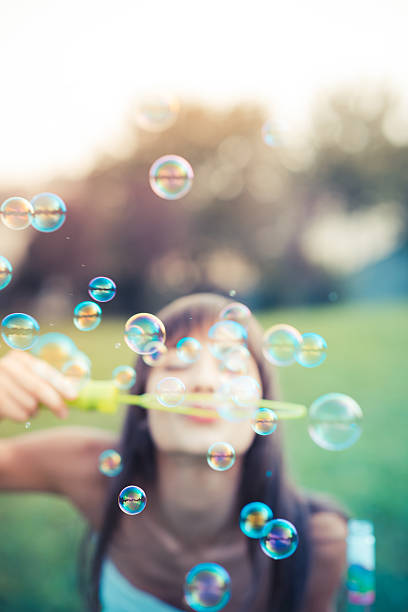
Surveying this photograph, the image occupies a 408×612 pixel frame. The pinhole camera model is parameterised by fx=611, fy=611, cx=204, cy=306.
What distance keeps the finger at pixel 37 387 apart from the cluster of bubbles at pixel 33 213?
1.46 feet

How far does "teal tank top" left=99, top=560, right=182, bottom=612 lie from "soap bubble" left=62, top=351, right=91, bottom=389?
1.69ft

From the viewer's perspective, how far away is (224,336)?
131cm

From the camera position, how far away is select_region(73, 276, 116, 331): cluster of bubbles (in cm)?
144

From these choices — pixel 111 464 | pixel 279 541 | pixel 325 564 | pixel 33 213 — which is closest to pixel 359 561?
pixel 325 564

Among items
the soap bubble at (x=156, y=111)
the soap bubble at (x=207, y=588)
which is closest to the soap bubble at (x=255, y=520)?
the soap bubble at (x=207, y=588)

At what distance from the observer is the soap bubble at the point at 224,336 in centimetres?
130

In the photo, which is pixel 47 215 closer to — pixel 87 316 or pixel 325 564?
pixel 87 316

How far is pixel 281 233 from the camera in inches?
366

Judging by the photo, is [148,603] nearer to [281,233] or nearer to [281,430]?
[281,430]

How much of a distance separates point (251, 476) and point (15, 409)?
0.58m

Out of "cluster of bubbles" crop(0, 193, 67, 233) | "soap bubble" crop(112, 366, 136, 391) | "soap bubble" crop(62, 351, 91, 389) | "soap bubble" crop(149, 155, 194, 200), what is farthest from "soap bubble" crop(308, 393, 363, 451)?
"cluster of bubbles" crop(0, 193, 67, 233)

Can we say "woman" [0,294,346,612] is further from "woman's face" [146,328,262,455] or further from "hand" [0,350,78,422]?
"hand" [0,350,78,422]

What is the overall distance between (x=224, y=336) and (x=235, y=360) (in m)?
0.06

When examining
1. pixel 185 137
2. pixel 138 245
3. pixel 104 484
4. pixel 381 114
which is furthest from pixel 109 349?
pixel 381 114
